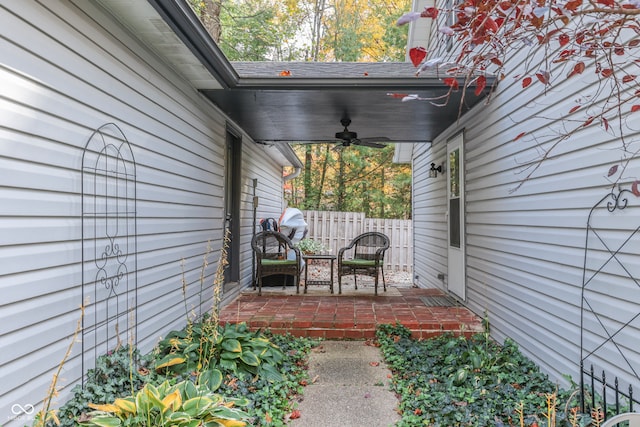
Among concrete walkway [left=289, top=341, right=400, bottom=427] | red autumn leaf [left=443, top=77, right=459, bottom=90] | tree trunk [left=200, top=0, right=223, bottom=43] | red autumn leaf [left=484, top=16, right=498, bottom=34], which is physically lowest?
concrete walkway [left=289, top=341, right=400, bottom=427]

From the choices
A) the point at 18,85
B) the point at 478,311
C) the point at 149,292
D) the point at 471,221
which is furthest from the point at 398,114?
the point at 18,85

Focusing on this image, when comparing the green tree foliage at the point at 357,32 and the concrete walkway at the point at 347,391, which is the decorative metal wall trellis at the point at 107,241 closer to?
the concrete walkway at the point at 347,391

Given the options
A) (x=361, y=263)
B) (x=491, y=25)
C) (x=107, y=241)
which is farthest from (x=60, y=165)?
(x=361, y=263)

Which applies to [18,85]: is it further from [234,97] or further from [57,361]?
[234,97]

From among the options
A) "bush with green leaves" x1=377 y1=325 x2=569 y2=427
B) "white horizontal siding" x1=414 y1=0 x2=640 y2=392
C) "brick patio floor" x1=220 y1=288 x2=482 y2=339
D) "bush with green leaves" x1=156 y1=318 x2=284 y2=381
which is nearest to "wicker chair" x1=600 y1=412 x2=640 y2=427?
"bush with green leaves" x1=377 y1=325 x2=569 y2=427

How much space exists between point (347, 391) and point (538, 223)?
1985 millimetres

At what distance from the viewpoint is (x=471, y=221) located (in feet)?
15.4

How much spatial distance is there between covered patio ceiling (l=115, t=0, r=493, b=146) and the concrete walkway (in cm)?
198

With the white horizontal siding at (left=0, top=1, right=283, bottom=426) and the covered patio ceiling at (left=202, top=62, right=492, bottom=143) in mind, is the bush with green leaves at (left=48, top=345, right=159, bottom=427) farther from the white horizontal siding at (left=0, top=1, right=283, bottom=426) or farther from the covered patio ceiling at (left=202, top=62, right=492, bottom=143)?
the covered patio ceiling at (left=202, top=62, right=492, bottom=143)

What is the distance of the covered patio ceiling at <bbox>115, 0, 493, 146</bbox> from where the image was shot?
8.89 feet

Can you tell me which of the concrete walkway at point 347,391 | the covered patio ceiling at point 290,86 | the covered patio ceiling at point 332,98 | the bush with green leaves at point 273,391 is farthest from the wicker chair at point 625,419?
the covered patio ceiling at point 332,98

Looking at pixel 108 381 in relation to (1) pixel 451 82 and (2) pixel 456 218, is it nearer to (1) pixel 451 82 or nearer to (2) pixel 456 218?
(1) pixel 451 82

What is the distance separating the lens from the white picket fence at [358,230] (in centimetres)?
1086

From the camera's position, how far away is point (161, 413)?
1.84 metres
